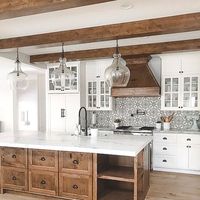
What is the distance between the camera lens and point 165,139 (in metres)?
4.96

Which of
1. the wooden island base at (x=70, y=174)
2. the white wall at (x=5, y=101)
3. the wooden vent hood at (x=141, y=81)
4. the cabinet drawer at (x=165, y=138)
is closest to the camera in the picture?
the wooden island base at (x=70, y=174)

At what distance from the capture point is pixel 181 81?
5.15m

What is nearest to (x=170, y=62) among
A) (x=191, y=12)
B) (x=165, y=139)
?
(x=165, y=139)

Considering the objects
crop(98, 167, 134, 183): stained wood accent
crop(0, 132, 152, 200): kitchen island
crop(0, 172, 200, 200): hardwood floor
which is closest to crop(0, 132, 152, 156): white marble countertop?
crop(0, 132, 152, 200): kitchen island

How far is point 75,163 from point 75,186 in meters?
0.33

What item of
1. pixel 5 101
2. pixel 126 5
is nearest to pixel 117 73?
pixel 126 5

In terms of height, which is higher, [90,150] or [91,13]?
[91,13]

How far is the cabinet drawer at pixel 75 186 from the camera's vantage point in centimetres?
315

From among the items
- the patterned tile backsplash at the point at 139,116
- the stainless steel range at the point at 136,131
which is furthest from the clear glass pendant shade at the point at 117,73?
the patterned tile backsplash at the point at 139,116

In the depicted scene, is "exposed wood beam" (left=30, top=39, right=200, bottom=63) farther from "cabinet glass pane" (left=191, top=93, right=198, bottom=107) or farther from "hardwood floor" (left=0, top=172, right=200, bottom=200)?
"hardwood floor" (left=0, top=172, right=200, bottom=200)

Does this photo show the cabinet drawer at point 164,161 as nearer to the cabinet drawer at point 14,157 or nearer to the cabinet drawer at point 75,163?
the cabinet drawer at point 75,163

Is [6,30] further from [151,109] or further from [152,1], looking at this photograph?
[151,109]

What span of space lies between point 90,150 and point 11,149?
4.63ft

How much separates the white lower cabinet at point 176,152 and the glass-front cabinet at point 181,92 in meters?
0.70
